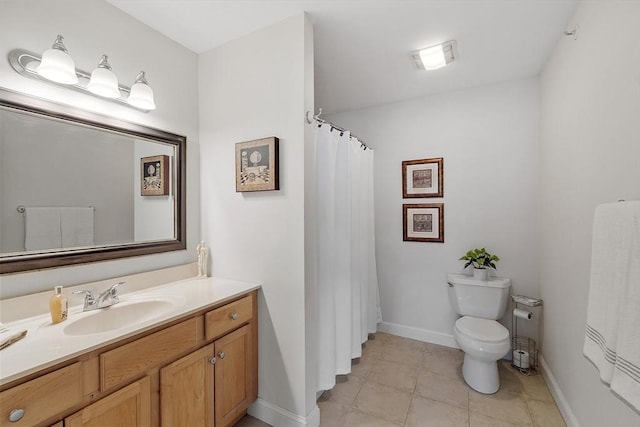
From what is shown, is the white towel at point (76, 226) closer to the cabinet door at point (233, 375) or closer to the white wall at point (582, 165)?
the cabinet door at point (233, 375)

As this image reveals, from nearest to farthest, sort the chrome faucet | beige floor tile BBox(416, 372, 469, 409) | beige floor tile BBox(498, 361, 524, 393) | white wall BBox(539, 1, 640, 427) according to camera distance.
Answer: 1. white wall BBox(539, 1, 640, 427)
2. the chrome faucet
3. beige floor tile BBox(416, 372, 469, 409)
4. beige floor tile BBox(498, 361, 524, 393)

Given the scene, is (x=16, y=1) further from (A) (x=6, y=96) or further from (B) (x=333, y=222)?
(B) (x=333, y=222)

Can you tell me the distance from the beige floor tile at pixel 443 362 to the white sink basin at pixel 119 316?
6.87ft

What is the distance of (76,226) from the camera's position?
1437mm

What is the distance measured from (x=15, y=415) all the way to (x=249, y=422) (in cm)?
123

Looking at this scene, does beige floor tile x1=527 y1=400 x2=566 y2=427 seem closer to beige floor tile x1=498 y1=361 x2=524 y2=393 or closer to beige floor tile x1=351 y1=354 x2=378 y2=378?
beige floor tile x1=498 y1=361 x2=524 y2=393

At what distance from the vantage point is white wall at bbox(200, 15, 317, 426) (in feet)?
5.32

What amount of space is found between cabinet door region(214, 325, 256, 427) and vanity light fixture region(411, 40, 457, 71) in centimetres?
226

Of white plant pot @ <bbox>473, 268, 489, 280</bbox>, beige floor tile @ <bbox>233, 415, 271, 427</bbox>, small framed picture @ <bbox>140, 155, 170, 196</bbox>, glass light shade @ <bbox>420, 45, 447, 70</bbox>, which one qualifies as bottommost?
beige floor tile @ <bbox>233, 415, 271, 427</bbox>

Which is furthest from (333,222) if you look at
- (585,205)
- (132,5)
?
(132,5)

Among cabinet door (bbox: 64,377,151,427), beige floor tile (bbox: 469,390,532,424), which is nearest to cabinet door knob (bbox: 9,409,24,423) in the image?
cabinet door (bbox: 64,377,151,427)

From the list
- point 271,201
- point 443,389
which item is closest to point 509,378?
point 443,389

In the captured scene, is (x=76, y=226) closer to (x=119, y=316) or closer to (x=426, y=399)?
(x=119, y=316)

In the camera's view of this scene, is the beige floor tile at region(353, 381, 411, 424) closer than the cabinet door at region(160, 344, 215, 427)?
No
